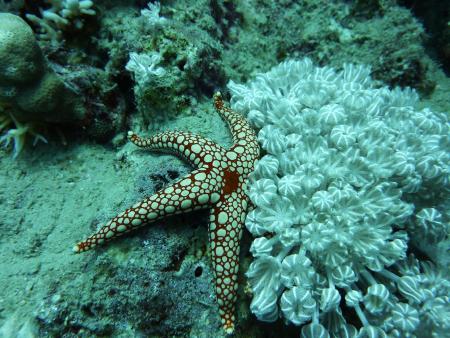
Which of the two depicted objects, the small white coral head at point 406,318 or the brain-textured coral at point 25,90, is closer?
the small white coral head at point 406,318

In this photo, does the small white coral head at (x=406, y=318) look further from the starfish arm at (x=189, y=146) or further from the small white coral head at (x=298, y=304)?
the starfish arm at (x=189, y=146)

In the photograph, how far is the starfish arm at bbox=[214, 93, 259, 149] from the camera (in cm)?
402

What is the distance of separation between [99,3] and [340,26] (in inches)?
187

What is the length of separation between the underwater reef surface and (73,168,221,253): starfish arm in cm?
23

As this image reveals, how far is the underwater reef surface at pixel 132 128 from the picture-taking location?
11.3 feet

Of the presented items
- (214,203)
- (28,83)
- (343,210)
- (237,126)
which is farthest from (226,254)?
(28,83)

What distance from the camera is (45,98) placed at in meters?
4.14

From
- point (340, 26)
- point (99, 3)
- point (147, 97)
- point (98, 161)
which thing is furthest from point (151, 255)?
point (340, 26)

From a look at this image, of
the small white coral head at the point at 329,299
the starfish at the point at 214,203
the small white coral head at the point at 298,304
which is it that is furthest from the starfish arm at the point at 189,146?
the small white coral head at the point at 329,299

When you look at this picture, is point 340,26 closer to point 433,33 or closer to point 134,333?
point 433,33

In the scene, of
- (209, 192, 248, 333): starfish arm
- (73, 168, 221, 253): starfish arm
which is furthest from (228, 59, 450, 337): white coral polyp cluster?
(73, 168, 221, 253): starfish arm

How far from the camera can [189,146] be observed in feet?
12.4

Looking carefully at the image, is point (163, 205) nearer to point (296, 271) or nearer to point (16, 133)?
point (296, 271)

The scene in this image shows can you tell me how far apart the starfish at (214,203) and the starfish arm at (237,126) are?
3.9 inches
